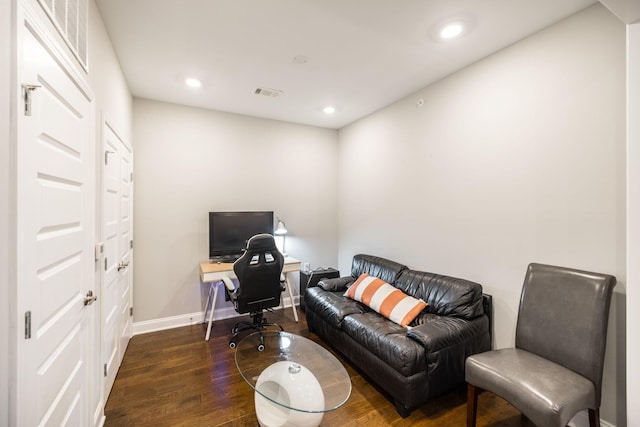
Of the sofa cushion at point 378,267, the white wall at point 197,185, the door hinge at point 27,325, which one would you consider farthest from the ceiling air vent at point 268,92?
the door hinge at point 27,325

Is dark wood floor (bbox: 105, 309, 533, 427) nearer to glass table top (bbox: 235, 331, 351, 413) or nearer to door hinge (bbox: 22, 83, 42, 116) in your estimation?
glass table top (bbox: 235, 331, 351, 413)

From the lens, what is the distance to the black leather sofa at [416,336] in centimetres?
201

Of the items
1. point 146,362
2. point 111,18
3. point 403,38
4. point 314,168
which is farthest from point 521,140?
point 146,362

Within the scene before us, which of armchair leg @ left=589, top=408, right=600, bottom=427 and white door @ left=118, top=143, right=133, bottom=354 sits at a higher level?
white door @ left=118, top=143, right=133, bottom=354

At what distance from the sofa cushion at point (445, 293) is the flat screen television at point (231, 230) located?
2023 mm

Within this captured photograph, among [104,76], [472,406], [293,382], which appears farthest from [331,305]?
[104,76]

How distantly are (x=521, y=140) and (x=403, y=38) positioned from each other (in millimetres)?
1232

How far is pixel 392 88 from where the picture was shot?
10.1 ft

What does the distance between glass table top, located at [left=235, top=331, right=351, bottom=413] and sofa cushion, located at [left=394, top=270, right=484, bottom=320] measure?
1087 millimetres

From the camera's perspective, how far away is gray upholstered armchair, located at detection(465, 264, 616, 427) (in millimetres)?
1493

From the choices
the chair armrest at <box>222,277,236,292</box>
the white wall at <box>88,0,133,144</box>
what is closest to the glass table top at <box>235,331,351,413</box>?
the chair armrest at <box>222,277,236,292</box>

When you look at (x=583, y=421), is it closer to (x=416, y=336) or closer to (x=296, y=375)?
(x=416, y=336)

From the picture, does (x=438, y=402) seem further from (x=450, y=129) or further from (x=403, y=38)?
(x=403, y=38)

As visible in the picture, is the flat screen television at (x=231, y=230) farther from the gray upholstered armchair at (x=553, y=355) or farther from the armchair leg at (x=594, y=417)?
the armchair leg at (x=594, y=417)
